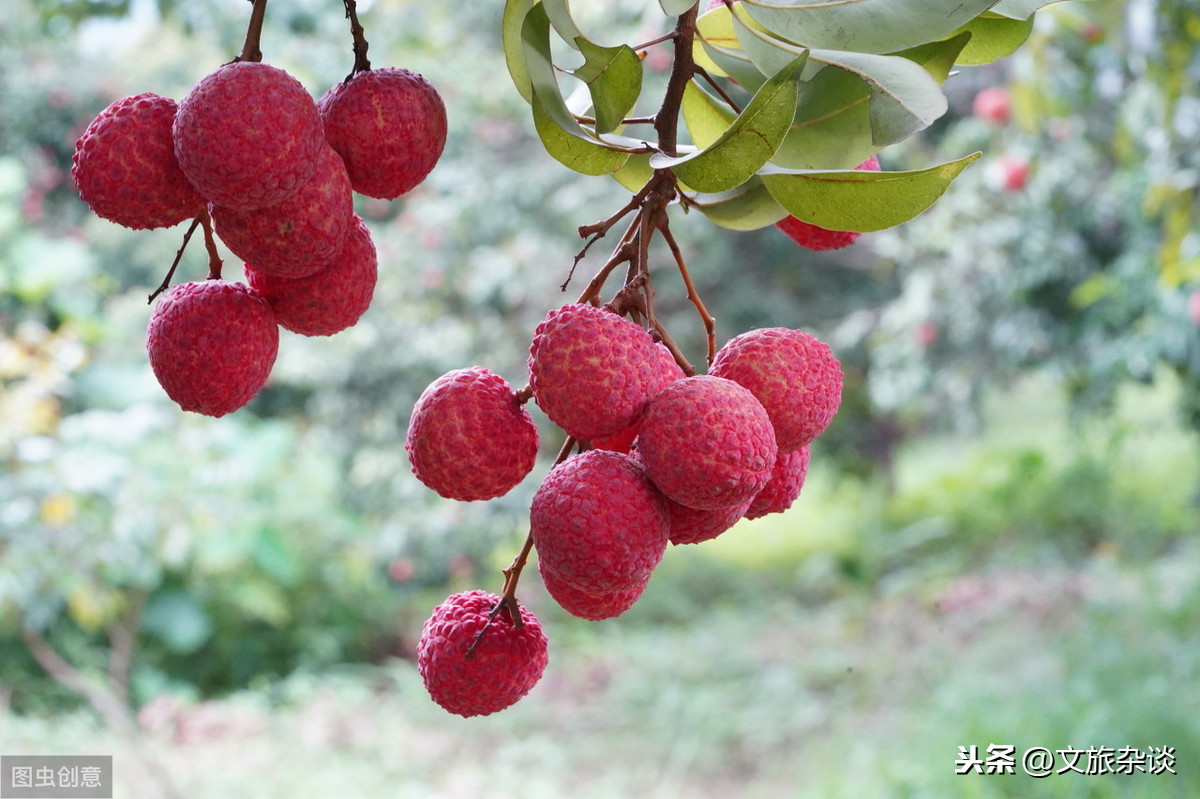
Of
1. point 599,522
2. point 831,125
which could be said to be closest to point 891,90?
point 831,125

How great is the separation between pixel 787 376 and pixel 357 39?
30 centimetres

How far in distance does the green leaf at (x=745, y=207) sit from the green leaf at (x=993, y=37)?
0.47 ft

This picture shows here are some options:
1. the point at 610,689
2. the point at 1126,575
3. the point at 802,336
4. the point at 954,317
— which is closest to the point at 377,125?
the point at 802,336

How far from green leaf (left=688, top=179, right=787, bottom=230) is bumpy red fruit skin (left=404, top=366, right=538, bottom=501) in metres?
0.16

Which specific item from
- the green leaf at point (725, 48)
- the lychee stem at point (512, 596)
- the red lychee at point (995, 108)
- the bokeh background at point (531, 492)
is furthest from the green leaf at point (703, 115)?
the red lychee at point (995, 108)

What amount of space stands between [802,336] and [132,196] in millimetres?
358

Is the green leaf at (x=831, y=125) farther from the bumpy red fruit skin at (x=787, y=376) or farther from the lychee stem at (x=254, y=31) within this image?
the lychee stem at (x=254, y=31)

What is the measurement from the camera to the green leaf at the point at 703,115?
26.5 inches

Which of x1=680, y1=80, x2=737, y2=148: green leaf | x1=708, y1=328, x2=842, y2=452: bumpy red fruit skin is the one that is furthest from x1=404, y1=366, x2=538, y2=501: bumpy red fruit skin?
x1=680, y1=80, x2=737, y2=148: green leaf

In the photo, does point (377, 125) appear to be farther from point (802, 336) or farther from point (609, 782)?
point (609, 782)

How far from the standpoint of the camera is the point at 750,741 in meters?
3.70

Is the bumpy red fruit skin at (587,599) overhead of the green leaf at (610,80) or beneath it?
beneath

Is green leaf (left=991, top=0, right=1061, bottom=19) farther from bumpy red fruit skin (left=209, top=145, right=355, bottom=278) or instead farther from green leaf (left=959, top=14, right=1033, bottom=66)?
bumpy red fruit skin (left=209, top=145, right=355, bottom=278)

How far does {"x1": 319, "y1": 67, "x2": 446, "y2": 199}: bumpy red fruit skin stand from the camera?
1.90 ft
